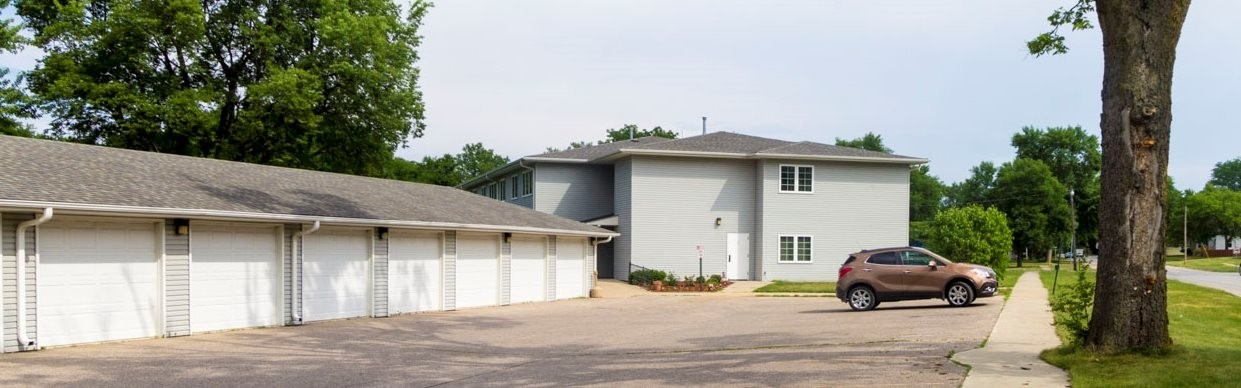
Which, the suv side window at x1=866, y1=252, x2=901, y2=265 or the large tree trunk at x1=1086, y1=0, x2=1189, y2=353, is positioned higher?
the large tree trunk at x1=1086, y1=0, x2=1189, y2=353

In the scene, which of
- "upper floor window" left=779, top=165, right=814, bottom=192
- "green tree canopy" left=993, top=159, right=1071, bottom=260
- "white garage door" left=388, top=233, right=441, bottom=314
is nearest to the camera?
"white garage door" left=388, top=233, right=441, bottom=314

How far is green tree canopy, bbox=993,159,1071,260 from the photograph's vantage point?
254 feet

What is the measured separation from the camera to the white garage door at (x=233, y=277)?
659 inches

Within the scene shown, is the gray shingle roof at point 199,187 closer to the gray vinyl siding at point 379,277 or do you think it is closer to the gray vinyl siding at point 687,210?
the gray vinyl siding at point 379,277

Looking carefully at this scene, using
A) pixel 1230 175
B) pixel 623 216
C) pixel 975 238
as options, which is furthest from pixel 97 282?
pixel 1230 175

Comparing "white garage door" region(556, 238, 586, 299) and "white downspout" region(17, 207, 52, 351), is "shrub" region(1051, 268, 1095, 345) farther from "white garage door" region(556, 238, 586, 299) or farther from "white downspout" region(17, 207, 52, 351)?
"white garage door" region(556, 238, 586, 299)

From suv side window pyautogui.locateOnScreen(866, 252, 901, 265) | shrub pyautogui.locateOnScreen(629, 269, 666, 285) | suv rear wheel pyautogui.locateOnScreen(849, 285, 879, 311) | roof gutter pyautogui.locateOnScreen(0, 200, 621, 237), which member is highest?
roof gutter pyautogui.locateOnScreen(0, 200, 621, 237)

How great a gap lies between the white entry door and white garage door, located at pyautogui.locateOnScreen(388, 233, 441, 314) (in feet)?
56.7

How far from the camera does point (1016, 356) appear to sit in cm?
1204

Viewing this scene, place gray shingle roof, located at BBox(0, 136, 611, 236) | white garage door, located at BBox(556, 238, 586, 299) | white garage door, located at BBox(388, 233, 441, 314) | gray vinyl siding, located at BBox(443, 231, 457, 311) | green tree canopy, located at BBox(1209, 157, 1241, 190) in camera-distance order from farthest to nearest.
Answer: green tree canopy, located at BBox(1209, 157, 1241, 190) → white garage door, located at BBox(556, 238, 586, 299) → gray vinyl siding, located at BBox(443, 231, 457, 311) → white garage door, located at BBox(388, 233, 441, 314) → gray shingle roof, located at BBox(0, 136, 611, 236)

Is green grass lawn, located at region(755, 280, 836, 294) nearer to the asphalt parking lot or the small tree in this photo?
the small tree

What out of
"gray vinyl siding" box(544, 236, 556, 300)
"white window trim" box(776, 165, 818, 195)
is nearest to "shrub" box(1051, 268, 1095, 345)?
"gray vinyl siding" box(544, 236, 556, 300)

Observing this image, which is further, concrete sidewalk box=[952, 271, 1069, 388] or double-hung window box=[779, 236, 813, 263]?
double-hung window box=[779, 236, 813, 263]

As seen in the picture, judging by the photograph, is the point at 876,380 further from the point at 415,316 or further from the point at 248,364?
the point at 415,316
